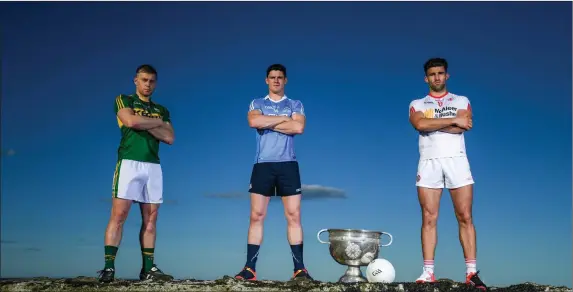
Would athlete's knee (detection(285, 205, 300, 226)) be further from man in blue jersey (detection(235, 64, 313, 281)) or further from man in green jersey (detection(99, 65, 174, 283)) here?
man in green jersey (detection(99, 65, 174, 283))

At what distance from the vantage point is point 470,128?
855 cm

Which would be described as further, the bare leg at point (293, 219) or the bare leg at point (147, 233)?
the bare leg at point (147, 233)

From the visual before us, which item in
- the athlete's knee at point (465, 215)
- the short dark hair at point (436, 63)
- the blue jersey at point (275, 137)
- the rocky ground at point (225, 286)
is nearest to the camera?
the rocky ground at point (225, 286)

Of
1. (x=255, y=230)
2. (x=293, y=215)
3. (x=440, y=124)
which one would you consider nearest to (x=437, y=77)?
(x=440, y=124)

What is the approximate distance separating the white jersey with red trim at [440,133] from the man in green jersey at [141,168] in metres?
3.81

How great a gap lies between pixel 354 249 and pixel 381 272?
55 cm

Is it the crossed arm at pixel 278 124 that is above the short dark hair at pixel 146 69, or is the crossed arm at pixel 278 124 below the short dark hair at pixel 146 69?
below

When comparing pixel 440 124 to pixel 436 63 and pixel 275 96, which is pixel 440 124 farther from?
pixel 275 96

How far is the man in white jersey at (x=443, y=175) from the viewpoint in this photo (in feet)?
27.9

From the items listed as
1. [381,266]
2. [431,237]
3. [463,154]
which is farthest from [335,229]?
[463,154]

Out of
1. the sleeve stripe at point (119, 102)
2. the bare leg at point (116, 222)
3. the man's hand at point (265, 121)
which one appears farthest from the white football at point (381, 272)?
the sleeve stripe at point (119, 102)

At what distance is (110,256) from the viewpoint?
8.38 meters

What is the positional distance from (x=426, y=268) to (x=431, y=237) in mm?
449

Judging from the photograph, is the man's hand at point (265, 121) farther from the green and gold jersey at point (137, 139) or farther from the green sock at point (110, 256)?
the green sock at point (110, 256)
